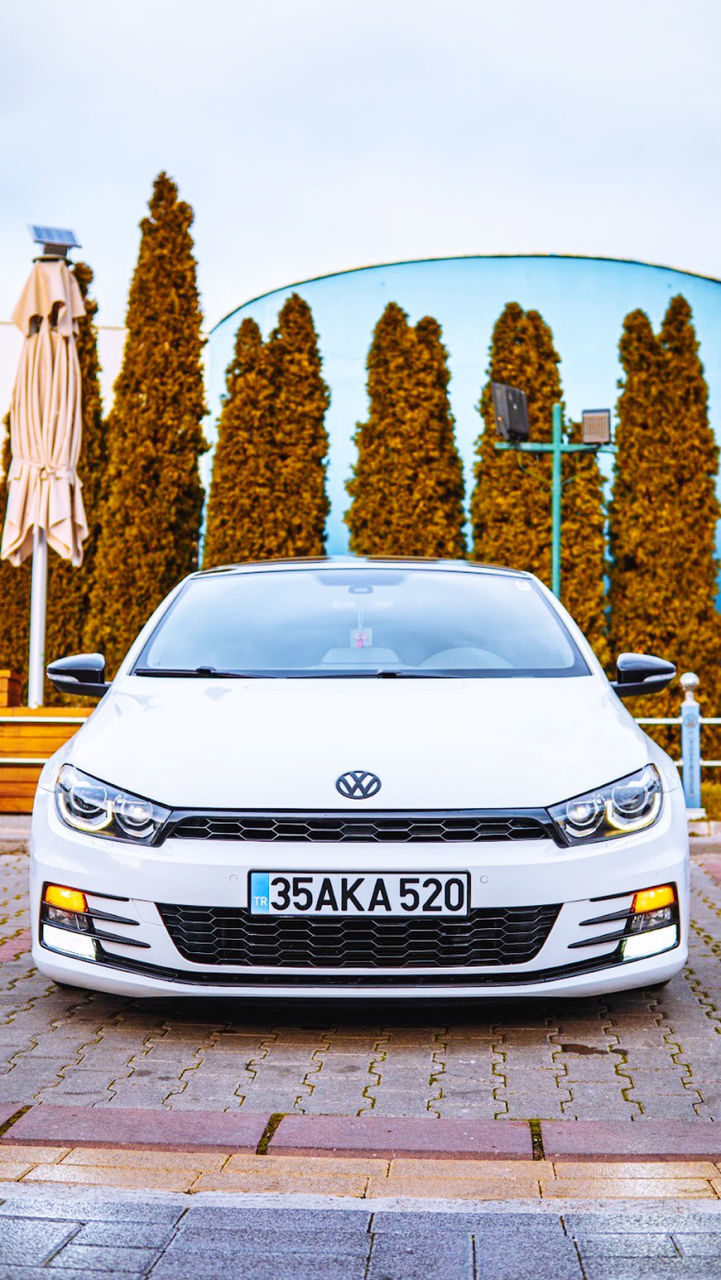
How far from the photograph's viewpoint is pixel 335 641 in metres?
5.07

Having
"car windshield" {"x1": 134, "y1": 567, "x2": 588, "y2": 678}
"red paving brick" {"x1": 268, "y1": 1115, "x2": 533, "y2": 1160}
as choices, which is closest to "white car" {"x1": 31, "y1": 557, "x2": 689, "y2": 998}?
"car windshield" {"x1": 134, "y1": 567, "x2": 588, "y2": 678}

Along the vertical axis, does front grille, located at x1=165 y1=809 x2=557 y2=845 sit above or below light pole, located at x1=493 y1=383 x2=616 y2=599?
below

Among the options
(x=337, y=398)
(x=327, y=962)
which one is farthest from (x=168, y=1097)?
(x=337, y=398)

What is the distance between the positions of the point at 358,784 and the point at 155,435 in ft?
61.1

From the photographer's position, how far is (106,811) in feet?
13.4

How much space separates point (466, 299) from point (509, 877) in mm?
22981

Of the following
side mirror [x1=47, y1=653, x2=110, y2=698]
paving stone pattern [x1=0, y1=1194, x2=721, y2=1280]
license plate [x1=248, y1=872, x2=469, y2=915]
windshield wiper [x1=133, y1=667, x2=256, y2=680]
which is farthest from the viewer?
side mirror [x1=47, y1=653, x2=110, y2=698]

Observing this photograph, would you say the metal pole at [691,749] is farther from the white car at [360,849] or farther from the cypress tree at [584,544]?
the cypress tree at [584,544]

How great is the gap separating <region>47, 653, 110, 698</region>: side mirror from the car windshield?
27 cm

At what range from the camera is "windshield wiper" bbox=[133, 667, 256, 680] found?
15.7 feet

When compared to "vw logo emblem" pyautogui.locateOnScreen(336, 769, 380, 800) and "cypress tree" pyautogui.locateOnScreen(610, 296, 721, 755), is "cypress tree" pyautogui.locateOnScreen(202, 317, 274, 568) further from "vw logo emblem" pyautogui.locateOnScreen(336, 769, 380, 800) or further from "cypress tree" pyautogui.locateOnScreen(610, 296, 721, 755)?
"vw logo emblem" pyautogui.locateOnScreen(336, 769, 380, 800)

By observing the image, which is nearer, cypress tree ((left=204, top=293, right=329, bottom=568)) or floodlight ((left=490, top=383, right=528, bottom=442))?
floodlight ((left=490, top=383, right=528, bottom=442))

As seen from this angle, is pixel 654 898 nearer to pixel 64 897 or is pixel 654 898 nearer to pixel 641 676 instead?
Answer: pixel 641 676

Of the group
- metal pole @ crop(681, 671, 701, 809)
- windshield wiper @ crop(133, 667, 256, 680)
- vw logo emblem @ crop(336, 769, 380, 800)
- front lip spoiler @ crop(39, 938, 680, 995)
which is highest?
windshield wiper @ crop(133, 667, 256, 680)
